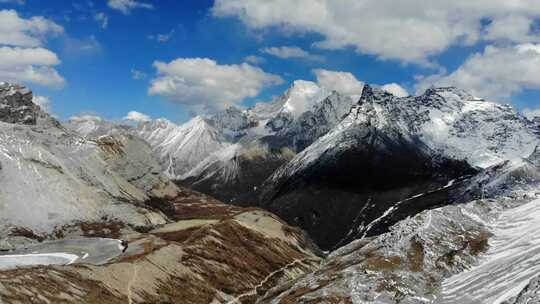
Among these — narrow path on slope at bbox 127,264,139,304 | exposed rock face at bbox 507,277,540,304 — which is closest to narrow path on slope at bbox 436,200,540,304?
exposed rock face at bbox 507,277,540,304

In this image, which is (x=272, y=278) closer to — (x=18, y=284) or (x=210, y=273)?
(x=210, y=273)

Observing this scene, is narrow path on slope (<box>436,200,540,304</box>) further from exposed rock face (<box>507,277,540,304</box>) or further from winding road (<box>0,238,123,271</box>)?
winding road (<box>0,238,123,271</box>)

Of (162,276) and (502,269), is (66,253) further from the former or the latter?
(502,269)

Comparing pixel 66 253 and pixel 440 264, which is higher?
pixel 66 253

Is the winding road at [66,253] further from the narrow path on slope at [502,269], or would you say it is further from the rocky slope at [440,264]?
the narrow path on slope at [502,269]

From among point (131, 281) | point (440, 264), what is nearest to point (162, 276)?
point (131, 281)

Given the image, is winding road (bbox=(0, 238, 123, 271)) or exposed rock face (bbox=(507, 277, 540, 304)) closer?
exposed rock face (bbox=(507, 277, 540, 304))

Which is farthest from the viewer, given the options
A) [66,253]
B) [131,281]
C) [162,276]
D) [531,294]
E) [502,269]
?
[66,253]

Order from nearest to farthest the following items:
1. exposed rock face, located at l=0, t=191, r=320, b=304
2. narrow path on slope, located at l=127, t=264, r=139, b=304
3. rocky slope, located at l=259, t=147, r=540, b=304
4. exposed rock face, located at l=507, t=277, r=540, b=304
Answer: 1. exposed rock face, located at l=507, t=277, r=540, b=304
2. exposed rock face, located at l=0, t=191, r=320, b=304
3. rocky slope, located at l=259, t=147, r=540, b=304
4. narrow path on slope, located at l=127, t=264, r=139, b=304

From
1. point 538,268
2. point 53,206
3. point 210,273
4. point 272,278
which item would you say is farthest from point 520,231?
point 53,206

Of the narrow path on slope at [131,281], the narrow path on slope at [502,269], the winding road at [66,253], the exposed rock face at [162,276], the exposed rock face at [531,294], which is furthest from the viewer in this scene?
the winding road at [66,253]

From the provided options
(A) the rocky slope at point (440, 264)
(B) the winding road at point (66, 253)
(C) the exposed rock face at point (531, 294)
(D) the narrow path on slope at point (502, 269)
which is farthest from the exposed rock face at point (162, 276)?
(C) the exposed rock face at point (531, 294)
